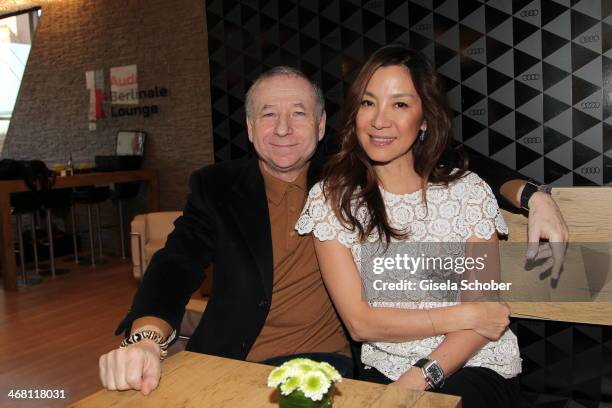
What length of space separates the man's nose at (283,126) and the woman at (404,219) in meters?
0.26

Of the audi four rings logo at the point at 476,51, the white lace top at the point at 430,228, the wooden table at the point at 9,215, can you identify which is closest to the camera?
the white lace top at the point at 430,228

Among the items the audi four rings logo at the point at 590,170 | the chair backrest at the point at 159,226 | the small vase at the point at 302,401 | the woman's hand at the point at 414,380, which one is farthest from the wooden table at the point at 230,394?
the audi four rings logo at the point at 590,170

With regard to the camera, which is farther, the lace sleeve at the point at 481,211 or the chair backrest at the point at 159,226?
the chair backrest at the point at 159,226

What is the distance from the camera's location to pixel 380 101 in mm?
1706

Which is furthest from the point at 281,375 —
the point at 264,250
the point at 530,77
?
the point at 530,77

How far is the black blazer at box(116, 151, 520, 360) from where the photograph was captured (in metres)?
Result: 1.87

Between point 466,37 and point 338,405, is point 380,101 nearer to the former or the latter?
point 338,405

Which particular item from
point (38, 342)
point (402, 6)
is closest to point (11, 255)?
point (38, 342)

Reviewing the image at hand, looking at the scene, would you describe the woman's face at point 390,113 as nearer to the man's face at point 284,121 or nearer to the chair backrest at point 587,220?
the man's face at point 284,121

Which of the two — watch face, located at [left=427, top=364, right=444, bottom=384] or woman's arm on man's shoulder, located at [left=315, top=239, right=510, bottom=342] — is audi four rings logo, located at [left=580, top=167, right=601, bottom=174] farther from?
watch face, located at [left=427, top=364, right=444, bottom=384]

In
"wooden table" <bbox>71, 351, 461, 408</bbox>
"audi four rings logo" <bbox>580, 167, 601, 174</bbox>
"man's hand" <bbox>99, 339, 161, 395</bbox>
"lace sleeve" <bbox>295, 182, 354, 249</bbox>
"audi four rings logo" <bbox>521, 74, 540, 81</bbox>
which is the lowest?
"wooden table" <bbox>71, 351, 461, 408</bbox>

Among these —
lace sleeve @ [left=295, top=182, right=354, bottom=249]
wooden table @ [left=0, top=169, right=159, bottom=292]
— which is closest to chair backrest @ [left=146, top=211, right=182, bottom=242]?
wooden table @ [left=0, top=169, right=159, bottom=292]

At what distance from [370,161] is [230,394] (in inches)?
34.6

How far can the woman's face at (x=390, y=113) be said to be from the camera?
1695mm
